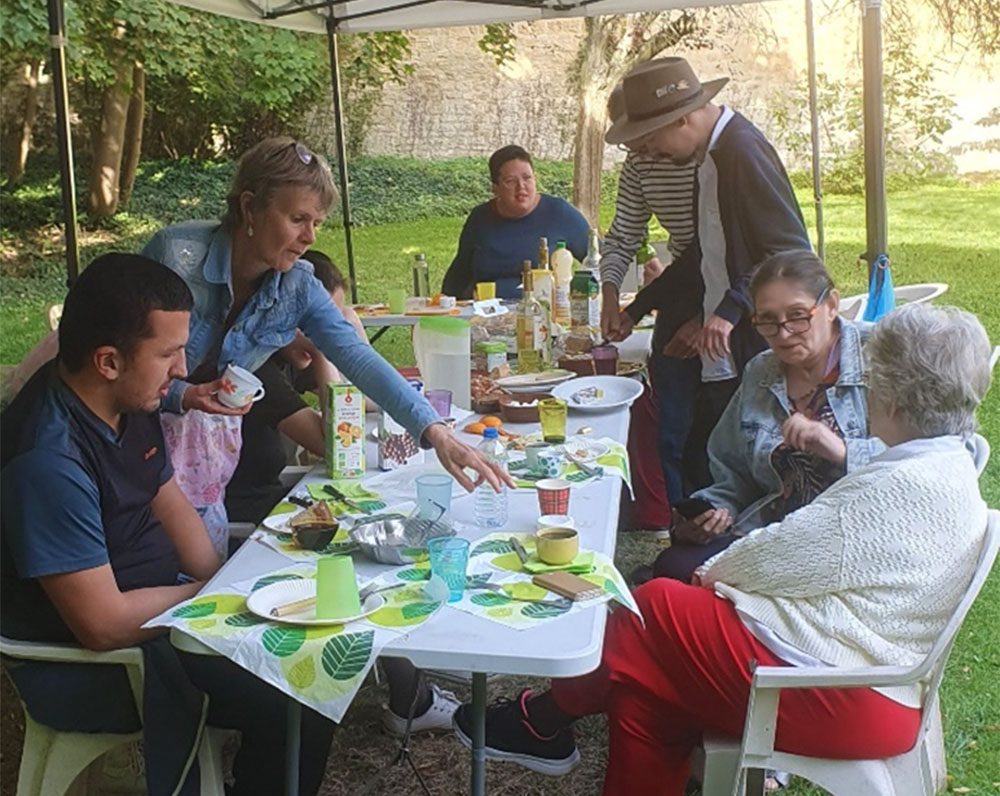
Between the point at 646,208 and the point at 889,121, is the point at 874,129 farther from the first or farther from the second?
the point at 889,121

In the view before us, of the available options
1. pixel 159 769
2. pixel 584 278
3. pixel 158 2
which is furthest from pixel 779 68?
pixel 159 769

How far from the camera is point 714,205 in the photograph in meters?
3.43

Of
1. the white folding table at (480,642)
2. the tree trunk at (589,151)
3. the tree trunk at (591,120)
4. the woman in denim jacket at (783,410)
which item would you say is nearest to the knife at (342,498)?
the white folding table at (480,642)

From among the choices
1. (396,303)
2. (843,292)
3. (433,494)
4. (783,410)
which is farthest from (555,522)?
(843,292)

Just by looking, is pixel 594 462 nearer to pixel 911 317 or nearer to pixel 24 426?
pixel 911 317

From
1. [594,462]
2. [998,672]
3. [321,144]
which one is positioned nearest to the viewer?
[594,462]

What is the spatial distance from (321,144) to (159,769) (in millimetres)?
12769

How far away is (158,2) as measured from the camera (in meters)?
10.3

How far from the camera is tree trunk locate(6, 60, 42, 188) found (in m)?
11.8

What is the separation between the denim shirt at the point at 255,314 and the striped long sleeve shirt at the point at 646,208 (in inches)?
55.2

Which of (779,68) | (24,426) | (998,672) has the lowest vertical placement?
(998,672)

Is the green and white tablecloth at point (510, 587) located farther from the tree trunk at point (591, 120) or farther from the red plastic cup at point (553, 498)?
the tree trunk at point (591, 120)

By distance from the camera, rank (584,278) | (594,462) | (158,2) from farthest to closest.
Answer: (158,2) → (584,278) → (594,462)

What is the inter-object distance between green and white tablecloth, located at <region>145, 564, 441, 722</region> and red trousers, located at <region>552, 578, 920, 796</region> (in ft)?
1.60
